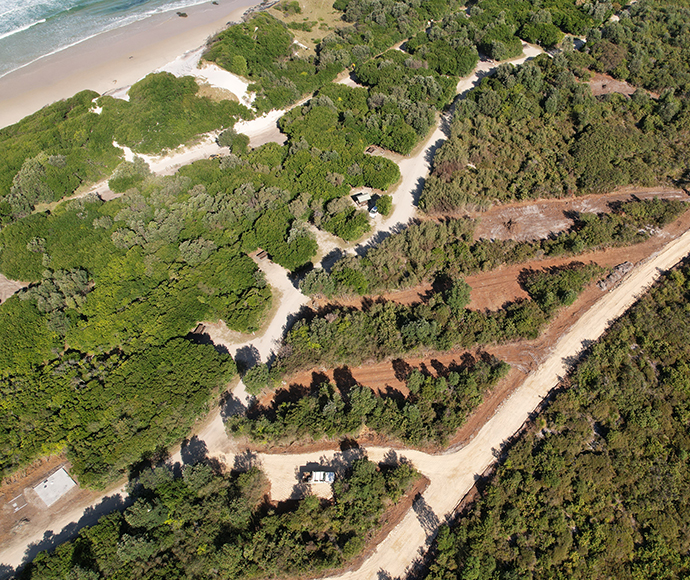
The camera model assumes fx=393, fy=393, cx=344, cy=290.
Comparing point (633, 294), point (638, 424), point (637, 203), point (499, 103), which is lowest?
point (638, 424)

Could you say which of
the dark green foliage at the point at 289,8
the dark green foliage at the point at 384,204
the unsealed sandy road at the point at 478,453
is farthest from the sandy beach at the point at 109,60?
the unsealed sandy road at the point at 478,453

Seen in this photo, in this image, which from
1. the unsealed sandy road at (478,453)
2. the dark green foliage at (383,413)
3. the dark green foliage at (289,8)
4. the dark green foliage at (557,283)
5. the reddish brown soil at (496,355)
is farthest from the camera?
the dark green foliage at (289,8)

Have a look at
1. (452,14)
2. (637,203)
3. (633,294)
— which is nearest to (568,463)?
(633,294)

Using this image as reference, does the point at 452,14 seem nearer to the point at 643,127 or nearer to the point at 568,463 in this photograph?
the point at 643,127

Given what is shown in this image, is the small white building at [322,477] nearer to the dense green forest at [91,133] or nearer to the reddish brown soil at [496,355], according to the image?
the reddish brown soil at [496,355]

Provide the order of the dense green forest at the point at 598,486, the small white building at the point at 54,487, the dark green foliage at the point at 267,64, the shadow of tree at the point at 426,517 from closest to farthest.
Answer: the dense green forest at the point at 598,486 < the shadow of tree at the point at 426,517 < the small white building at the point at 54,487 < the dark green foliage at the point at 267,64

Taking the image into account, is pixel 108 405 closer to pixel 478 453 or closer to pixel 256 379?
pixel 256 379

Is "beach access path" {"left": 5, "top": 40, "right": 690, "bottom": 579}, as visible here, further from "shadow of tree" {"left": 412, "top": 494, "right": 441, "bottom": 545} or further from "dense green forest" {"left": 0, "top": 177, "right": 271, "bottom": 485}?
"dense green forest" {"left": 0, "top": 177, "right": 271, "bottom": 485}
